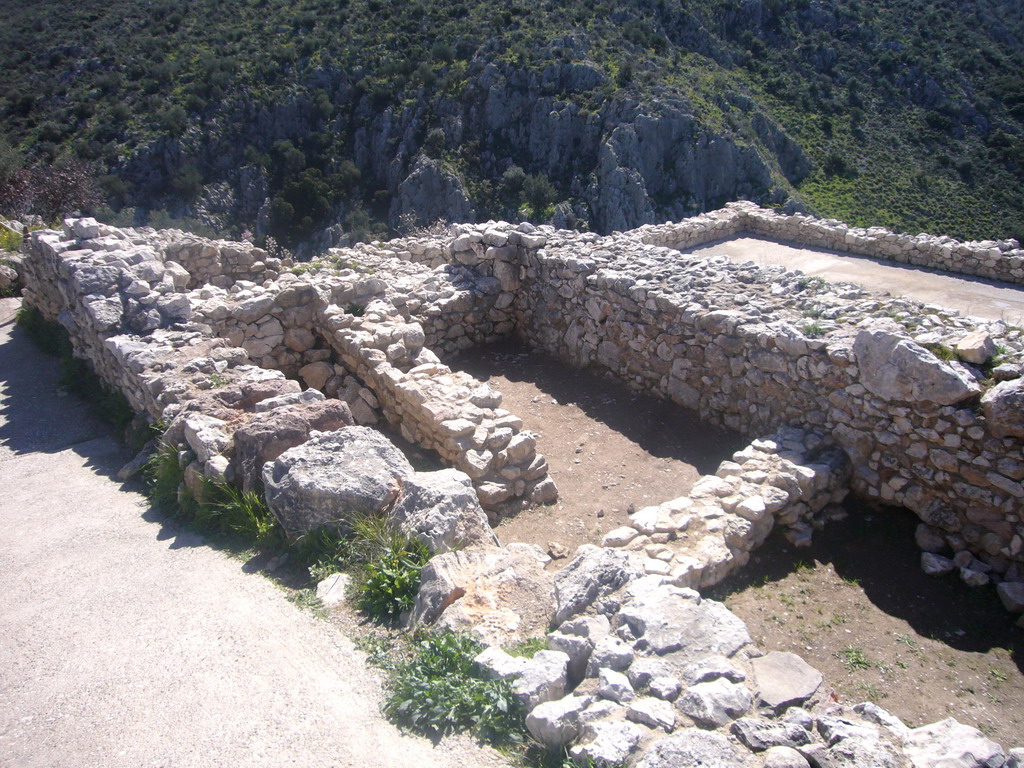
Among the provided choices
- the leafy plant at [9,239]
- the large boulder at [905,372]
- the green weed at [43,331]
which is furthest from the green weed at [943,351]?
the leafy plant at [9,239]

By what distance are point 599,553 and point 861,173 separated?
41.8 metres

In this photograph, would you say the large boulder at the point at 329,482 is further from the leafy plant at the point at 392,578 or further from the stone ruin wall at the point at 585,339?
the stone ruin wall at the point at 585,339

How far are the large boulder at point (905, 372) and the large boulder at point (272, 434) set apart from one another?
4618 mm

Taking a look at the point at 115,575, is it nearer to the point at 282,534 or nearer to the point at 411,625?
the point at 282,534

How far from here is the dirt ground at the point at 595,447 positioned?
6.56 meters

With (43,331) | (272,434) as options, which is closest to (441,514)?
(272,434)

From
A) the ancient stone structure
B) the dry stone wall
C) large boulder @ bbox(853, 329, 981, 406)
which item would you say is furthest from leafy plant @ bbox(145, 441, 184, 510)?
large boulder @ bbox(853, 329, 981, 406)

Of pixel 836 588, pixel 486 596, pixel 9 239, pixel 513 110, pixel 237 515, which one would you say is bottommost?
pixel 513 110

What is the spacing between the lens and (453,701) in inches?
140

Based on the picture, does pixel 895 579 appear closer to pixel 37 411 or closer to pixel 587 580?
pixel 587 580

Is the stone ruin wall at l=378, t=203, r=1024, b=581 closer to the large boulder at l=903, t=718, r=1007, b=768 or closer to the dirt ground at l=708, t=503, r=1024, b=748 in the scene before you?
the dirt ground at l=708, t=503, r=1024, b=748

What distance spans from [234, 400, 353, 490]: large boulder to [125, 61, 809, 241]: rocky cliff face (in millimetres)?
32187

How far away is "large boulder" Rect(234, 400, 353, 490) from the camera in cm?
543

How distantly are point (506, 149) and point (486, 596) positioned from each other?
1601 inches
